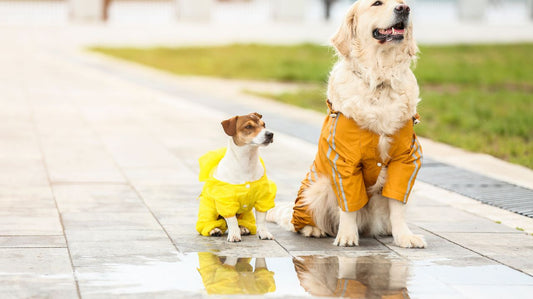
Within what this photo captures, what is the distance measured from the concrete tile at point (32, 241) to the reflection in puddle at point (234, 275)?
3.13ft

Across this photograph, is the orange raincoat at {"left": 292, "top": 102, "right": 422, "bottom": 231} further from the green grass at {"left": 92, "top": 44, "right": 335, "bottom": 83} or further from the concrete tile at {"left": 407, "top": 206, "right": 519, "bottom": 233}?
the green grass at {"left": 92, "top": 44, "right": 335, "bottom": 83}

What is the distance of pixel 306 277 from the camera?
4992 mm

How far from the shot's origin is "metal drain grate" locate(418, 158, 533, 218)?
7.26 meters

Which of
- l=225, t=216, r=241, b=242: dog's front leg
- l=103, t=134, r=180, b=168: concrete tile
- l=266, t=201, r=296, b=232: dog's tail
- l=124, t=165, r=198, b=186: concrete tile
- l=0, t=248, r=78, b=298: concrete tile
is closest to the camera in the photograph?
l=0, t=248, r=78, b=298: concrete tile

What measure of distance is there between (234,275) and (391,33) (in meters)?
1.83

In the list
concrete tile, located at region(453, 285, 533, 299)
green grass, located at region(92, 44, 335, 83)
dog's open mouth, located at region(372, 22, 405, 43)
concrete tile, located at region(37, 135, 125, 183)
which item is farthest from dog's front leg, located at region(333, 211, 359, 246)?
green grass, located at region(92, 44, 335, 83)

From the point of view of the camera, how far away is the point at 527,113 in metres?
13.0

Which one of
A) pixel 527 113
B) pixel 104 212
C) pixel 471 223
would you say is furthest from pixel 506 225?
pixel 527 113

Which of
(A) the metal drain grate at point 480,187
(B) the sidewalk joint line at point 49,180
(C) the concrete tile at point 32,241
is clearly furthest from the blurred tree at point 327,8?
(C) the concrete tile at point 32,241

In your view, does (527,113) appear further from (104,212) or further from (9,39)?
(9,39)

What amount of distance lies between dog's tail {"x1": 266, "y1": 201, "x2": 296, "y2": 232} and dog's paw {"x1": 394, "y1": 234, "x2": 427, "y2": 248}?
828mm

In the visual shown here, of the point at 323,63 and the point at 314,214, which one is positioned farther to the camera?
the point at 323,63

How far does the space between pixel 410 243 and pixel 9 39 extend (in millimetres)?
27107

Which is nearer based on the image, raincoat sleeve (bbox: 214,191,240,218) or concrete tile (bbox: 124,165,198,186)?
raincoat sleeve (bbox: 214,191,240,218)
